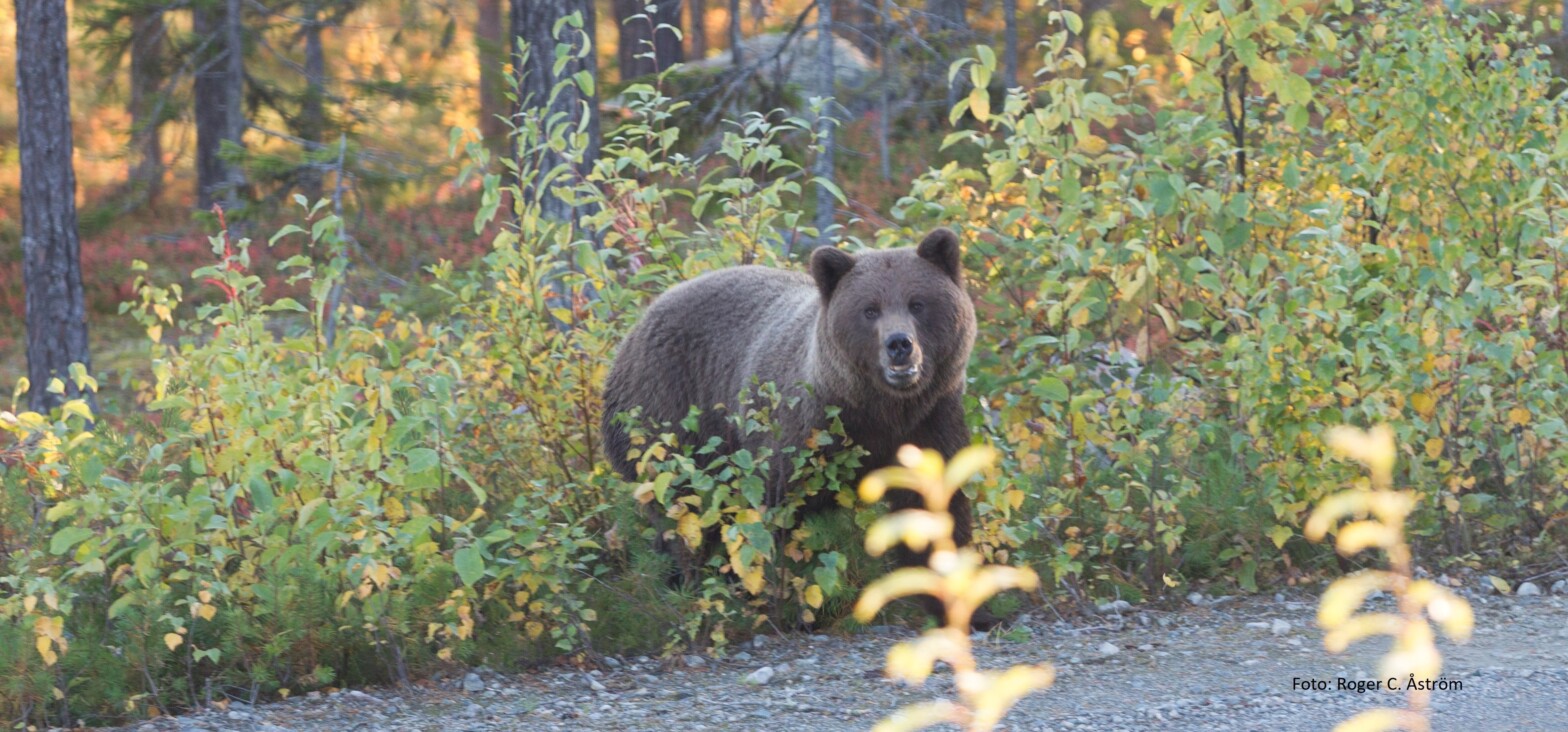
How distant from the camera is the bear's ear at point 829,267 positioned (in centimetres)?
561

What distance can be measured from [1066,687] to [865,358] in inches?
55.7

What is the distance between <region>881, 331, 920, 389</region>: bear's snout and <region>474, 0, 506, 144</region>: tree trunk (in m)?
13.1

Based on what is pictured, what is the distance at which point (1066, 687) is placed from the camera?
16.4 ft

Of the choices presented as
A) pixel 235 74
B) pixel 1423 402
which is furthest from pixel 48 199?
pixel 1423 402

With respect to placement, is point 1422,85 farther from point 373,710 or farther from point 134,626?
point 134,626

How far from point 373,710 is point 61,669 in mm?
1059

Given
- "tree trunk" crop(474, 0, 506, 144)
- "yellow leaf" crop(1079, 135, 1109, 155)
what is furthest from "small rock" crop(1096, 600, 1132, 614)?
"tree trunk" crop(474, 0, 506, 144)

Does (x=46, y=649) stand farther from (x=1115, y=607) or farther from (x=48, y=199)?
(x=48, y=199)

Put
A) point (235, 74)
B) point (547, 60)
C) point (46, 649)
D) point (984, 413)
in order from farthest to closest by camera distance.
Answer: point (235, 74) → point (547, 60) → point (984, 413) → point (46, 649)

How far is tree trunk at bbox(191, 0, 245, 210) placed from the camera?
57.8 ft

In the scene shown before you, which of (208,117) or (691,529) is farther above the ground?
(208,117)

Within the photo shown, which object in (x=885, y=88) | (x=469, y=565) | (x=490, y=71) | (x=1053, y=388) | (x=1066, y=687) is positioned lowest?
(x=1066, y=687)

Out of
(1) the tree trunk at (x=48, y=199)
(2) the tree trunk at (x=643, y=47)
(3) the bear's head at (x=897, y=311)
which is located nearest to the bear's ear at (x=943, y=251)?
(3) the bear's head at (x=897, y=311)

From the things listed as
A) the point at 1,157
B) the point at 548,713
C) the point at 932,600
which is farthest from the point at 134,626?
the point at 1,157
